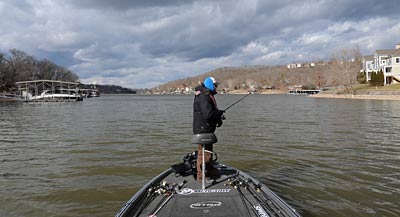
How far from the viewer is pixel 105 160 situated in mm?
12227

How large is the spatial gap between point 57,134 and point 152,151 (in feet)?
32.1

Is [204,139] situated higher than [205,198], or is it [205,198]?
[204,139]

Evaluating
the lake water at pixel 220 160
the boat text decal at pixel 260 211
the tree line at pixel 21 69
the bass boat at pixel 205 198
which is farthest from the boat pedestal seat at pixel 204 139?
the tree line at pixel 21 69

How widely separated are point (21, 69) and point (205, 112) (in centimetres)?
12611

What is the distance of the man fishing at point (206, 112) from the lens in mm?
6066

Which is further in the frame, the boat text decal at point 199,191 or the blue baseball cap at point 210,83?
the blue baseball cap at point 210,83

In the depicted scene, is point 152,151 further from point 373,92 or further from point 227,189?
point 373,92

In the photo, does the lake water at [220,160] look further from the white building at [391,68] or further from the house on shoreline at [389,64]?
the house on shoreline at [389,64]

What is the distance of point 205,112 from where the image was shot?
607 cm

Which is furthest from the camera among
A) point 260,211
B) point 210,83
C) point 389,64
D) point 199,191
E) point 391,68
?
point 389,64

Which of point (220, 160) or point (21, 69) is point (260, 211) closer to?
point (220, 160)

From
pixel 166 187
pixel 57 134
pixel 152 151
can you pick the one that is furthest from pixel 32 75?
pixel 166 187

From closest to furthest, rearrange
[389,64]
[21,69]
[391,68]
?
1. [391,68]
2. [389,64]
3. [21,69]

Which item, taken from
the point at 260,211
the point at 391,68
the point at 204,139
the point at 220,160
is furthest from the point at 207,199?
the point at 391,68
